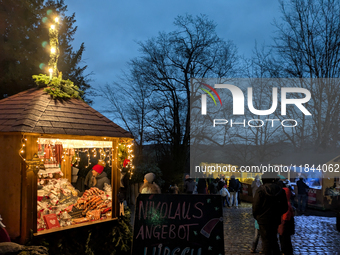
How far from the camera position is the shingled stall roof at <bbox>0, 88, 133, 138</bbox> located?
5.65m

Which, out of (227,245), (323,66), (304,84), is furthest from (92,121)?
(323,66)

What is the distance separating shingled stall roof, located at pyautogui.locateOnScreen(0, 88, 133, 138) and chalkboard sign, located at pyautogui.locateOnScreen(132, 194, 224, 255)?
235 centimetres

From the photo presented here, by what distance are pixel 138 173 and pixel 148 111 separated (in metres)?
6.56

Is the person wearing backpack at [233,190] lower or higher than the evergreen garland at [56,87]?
lower

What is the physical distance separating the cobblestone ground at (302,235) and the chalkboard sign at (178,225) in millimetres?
3034

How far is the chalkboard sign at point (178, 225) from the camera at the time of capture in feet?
14.6

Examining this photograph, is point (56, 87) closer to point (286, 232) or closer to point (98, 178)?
point (98, 178)

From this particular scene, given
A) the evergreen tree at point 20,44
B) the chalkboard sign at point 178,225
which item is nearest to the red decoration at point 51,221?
the chalkboard sign at point 178,225

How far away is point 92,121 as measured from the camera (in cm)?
682

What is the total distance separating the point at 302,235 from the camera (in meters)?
8.95

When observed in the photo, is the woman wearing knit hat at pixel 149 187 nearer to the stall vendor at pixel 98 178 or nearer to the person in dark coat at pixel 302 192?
the stall vendor at pixel 98 178

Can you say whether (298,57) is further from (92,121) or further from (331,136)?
(92,121)

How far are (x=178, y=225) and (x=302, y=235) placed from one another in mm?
6053

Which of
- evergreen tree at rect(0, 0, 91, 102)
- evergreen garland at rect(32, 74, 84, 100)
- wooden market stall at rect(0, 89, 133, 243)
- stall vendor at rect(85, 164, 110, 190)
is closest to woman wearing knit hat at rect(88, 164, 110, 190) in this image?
stall vendor at rect(85, 164, 110, 190)
